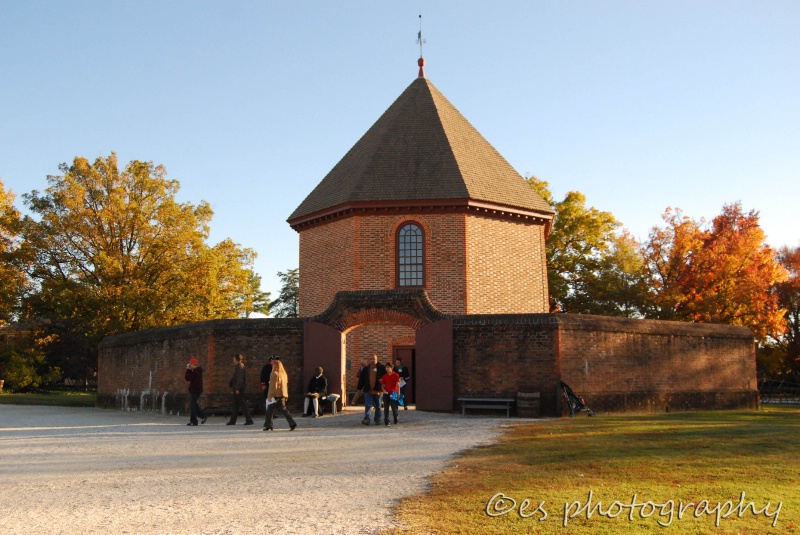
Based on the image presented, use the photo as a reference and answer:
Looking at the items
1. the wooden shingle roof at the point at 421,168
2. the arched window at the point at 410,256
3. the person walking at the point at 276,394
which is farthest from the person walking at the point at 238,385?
the wooden shingle roof at the point at 421,168

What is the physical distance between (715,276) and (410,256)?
2007cm

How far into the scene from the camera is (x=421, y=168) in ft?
86.1

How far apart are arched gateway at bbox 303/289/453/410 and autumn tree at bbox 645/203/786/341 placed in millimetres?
21266

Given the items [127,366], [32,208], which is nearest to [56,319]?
[32,208]

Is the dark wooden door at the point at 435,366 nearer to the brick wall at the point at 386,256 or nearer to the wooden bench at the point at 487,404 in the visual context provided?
the wooden bench at the point at 487,404

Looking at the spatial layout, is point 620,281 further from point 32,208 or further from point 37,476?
point 37,476

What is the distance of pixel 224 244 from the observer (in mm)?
39688

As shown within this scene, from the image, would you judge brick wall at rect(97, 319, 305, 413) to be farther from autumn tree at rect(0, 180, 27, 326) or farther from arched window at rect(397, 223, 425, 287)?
autumn tree at rect(0, 180, 27, 326)

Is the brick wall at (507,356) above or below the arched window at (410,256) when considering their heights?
below

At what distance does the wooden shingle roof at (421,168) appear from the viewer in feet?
83.0

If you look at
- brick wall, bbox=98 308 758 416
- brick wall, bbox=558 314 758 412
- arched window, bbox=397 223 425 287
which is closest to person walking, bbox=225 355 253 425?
brick wall, bbox=98 308 758 416

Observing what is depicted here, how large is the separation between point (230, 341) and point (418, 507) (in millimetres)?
13543

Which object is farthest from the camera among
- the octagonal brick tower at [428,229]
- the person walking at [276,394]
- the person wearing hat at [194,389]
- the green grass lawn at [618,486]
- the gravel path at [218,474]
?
the octagonal brick tower at [428,229]

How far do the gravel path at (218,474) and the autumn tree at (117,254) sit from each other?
17537 millimetres
